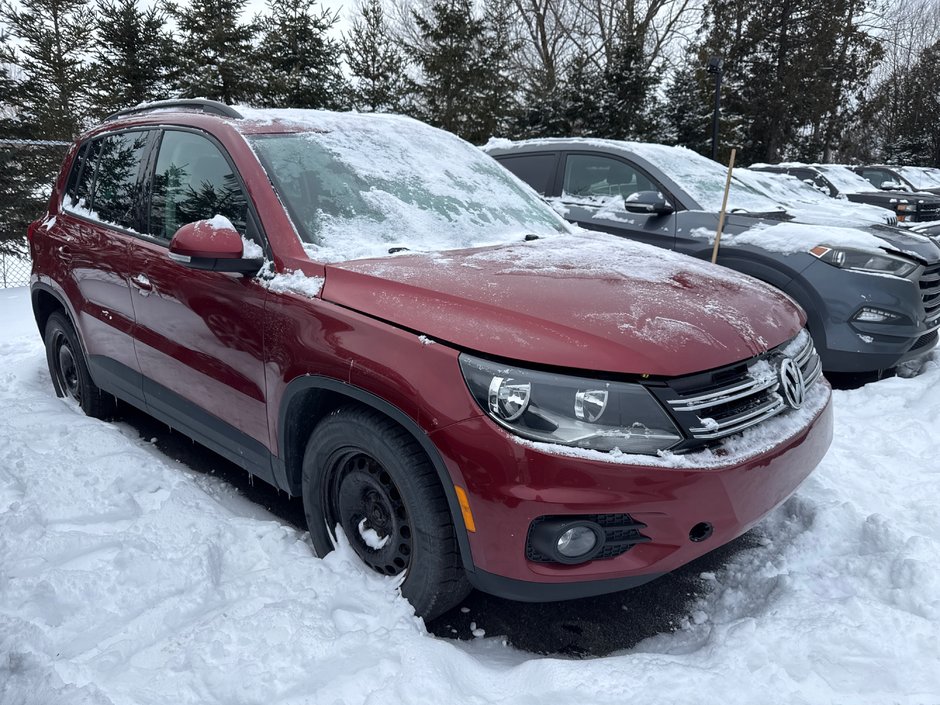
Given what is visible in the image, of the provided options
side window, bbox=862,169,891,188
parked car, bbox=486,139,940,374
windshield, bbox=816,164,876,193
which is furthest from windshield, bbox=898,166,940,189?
parked car, bbox=486,139,940,374

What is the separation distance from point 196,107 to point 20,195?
8.85 meters

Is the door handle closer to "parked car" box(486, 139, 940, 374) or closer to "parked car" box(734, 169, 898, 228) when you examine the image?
"parked car" box(486, 139, 940, 374)

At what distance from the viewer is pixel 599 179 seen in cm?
631

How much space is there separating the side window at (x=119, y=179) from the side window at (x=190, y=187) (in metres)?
0.23

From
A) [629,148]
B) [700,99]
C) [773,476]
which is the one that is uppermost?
[700,99]

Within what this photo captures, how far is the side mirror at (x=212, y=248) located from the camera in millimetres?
2646

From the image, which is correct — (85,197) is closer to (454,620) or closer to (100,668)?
(100,668)

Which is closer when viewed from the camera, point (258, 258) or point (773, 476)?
point (773, 476)

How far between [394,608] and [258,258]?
1.35 meters

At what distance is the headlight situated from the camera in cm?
205

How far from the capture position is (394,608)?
2.39m

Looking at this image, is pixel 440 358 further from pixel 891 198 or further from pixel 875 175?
pixel 875 175

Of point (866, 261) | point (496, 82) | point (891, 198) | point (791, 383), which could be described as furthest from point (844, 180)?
point (791, 383)

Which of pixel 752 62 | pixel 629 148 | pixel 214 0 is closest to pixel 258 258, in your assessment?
pixel 629 148
